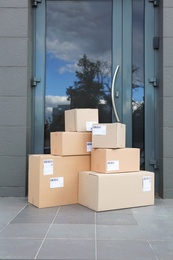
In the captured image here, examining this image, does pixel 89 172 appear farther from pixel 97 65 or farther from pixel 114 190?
pixel 97 65

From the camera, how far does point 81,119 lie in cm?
430

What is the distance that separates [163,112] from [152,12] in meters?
1.67

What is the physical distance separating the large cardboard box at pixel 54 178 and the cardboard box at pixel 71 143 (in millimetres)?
86

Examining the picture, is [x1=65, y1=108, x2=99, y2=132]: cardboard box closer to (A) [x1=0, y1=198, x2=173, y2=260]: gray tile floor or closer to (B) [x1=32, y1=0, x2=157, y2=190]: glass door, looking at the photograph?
(B) [x1=32, y1=0, x2=157, y2=190]: glass door

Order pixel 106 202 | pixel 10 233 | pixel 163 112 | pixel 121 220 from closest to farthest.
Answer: pixel 10 233
pixel 121 220
pixel 106 202
pixel 163 112

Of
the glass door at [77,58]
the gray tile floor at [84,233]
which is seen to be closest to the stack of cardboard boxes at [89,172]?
the gray tile floor at [84,233]

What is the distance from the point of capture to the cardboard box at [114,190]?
3781mm

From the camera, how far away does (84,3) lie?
498 cm

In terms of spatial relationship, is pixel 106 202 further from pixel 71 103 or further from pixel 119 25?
pixel 119 25

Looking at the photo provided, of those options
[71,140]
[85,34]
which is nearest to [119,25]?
[85,34]

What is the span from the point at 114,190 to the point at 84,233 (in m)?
0.96

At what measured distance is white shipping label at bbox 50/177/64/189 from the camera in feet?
13.2

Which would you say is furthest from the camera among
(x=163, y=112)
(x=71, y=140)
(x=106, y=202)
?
(x=163, y=112)

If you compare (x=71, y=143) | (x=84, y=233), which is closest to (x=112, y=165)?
(x=71, y=143)
